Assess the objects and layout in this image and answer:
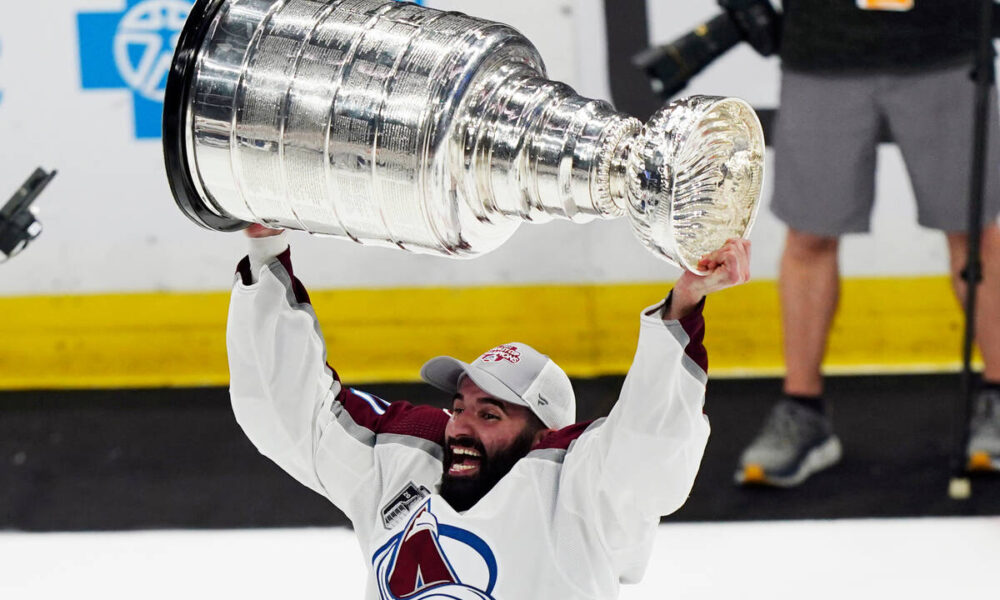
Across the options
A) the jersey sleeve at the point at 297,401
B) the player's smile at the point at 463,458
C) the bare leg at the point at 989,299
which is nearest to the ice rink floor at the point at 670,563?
the bare leg at the point at 989,299

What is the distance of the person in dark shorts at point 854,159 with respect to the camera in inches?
141

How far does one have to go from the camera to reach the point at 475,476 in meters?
2.04

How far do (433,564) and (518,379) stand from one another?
0.29 meters

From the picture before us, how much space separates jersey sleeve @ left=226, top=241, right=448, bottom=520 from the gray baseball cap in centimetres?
8

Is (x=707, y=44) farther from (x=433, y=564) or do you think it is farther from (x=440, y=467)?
(x=433, y=564)

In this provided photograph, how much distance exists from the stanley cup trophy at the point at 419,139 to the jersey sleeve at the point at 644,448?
0.16 metres

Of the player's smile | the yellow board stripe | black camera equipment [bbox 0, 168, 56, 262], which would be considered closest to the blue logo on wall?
the yellow board stripe

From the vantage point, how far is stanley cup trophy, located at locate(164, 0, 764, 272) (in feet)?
4.90

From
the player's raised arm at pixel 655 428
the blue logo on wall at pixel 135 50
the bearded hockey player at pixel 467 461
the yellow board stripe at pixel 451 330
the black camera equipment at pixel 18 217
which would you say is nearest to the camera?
the player's raised arm at pixel 655 428

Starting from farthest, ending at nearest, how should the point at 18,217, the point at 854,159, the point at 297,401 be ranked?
the point at 854,159 → the point at 18,217 → the point at 297,401

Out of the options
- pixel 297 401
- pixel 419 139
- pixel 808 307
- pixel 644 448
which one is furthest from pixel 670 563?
pixel 419 139

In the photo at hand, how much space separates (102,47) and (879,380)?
238cm

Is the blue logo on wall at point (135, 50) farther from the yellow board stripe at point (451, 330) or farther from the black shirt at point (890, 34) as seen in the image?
the black shirt at point (890, 34)

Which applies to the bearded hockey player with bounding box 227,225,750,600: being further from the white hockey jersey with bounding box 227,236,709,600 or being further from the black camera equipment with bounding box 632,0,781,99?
the black camera equipment with bounding box 632,0,781,99
